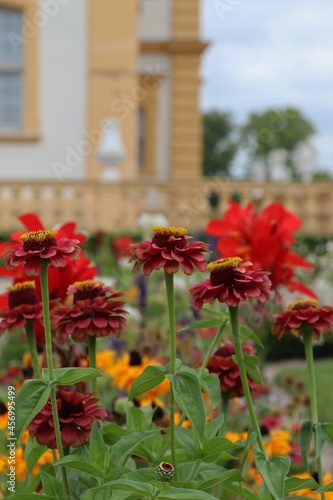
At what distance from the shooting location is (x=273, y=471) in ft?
4.49

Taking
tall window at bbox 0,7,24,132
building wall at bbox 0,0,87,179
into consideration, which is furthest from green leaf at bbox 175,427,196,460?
tall window at bbox 0,7,24,132

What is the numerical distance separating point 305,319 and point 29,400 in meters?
0.50

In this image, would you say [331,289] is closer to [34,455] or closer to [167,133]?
[34,455]

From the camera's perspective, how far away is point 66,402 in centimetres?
141

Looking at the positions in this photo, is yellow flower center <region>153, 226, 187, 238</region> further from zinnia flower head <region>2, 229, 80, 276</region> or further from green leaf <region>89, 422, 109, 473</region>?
green leaf <region>89, 422, 109, 473</region>

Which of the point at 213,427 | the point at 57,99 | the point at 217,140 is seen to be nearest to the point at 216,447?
the point at 213,427

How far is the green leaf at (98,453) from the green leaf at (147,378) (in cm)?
7

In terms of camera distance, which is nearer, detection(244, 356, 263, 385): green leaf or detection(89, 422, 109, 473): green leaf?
detection(89, 422, 109, 473): green leaf

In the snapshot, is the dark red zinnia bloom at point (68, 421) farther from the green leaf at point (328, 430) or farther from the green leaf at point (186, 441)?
the green leaf at point (328, 430)

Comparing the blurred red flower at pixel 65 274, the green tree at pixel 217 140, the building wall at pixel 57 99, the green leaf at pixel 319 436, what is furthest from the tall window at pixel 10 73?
the green tree at pixel 217 140

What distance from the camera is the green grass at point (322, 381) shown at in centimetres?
521

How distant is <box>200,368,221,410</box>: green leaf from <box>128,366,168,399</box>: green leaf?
15 cm

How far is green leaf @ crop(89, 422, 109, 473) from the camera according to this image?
1.30 meters

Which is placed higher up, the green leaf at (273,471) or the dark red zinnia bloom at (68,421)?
the dark red zinnia bloom at (68,421)
